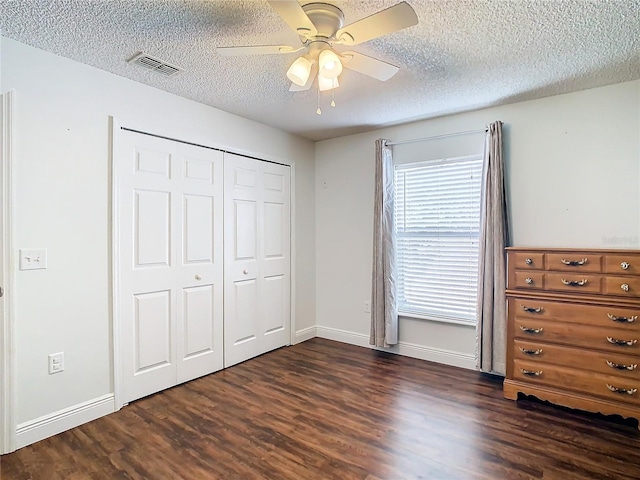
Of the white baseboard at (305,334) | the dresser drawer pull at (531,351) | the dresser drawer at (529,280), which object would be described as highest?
the dresser drawer at (529,280)

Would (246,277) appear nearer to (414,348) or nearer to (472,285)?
(414,348)

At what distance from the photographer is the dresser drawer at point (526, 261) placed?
2.63 metres

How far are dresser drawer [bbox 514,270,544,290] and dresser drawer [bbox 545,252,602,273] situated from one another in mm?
89

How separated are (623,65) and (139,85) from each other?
344 cm

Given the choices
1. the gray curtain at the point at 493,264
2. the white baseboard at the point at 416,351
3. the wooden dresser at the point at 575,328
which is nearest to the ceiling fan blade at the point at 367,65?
the gray curtain at the point at 493,264

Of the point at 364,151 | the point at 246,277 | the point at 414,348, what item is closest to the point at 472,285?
the point at 414,348

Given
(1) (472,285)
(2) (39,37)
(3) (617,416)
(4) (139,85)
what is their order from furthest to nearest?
(1) (472,285)
(4) (139,85)
(3) (617,416)
(2) (39,37)

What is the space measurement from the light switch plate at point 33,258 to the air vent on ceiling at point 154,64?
1359 millimetres

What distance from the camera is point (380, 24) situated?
5.03 feet

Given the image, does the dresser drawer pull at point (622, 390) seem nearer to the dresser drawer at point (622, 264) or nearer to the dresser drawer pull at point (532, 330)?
the dresser drawer pull at point (532, 330)

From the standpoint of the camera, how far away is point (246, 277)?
359 centimetres

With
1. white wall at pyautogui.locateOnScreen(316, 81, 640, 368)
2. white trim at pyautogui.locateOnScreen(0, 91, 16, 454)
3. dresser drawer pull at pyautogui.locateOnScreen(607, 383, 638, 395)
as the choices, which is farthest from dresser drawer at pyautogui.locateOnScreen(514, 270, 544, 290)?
white trim at pyautogui.locateOnScreen(0, 91, 16, 454)

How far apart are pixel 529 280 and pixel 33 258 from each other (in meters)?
3.38

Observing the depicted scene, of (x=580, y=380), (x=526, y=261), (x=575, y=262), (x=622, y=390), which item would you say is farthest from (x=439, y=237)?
(x=622, y=390)
